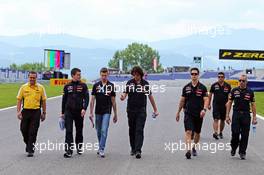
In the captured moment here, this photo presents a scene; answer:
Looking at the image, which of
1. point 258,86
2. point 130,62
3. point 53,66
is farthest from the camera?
point 130,62

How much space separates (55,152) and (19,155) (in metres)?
0.83

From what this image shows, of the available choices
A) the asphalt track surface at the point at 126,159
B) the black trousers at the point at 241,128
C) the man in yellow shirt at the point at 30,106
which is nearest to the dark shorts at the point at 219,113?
the asphalt track surface at the point at 126,159

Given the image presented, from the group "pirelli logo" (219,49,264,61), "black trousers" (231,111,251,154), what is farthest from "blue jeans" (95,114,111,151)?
"pirelli logo" (219,49,264,61)

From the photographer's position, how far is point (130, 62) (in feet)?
641

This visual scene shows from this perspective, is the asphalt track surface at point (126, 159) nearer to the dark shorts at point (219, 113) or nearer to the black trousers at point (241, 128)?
the black trousers at point (241, 128)

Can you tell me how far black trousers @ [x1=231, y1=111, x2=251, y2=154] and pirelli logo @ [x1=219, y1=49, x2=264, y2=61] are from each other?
171ft

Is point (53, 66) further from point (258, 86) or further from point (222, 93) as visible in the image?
point (222, 93)

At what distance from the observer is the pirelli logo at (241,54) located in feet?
206

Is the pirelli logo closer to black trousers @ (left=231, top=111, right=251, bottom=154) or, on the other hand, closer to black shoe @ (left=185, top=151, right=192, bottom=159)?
black trousers @ (left=231, top=111, right=251, bottom=154)

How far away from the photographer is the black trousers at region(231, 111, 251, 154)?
11.0m

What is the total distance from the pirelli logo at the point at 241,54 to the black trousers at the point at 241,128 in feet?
171

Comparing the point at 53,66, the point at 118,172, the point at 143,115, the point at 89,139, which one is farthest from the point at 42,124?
the point at 53,66

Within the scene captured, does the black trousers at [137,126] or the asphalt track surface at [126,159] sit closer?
the asphalt track surface at [126,159]

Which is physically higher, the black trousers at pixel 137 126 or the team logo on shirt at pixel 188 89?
the team logo on shirt at pixel 188 89
